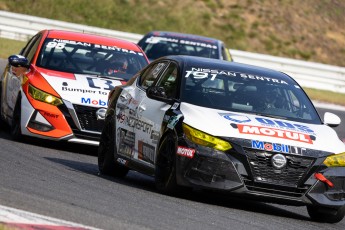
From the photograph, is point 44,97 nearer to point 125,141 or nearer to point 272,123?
point 125,141

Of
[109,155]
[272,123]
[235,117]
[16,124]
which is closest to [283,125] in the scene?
[272,123]

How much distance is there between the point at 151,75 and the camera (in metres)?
11.4

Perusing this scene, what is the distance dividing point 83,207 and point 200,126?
164 centimetres

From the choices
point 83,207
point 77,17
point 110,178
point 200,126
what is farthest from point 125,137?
point 77,17

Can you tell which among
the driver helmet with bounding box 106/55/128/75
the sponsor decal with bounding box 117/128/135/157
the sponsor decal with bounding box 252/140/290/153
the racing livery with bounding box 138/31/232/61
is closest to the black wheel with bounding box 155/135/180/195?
the sponsor decal with bounding box 252/140/290/153

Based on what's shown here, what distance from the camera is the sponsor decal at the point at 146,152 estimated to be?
10427mm

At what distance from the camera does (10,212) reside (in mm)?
7598

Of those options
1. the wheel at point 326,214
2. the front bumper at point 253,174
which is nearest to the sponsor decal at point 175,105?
the front bumper at point 253,174

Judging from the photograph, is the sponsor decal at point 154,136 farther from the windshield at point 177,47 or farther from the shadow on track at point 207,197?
the windshield at point 177,47

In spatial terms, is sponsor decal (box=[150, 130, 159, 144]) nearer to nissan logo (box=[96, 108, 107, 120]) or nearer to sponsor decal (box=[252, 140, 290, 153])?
sponsor decal (box=[252, 140, 290, 153])

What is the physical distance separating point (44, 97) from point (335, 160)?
15.3 ft

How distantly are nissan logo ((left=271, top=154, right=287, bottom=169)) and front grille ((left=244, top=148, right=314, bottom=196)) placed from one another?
28mm

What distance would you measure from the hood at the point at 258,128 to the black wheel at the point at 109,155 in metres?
1.59

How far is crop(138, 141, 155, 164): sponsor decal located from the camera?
10.4m
